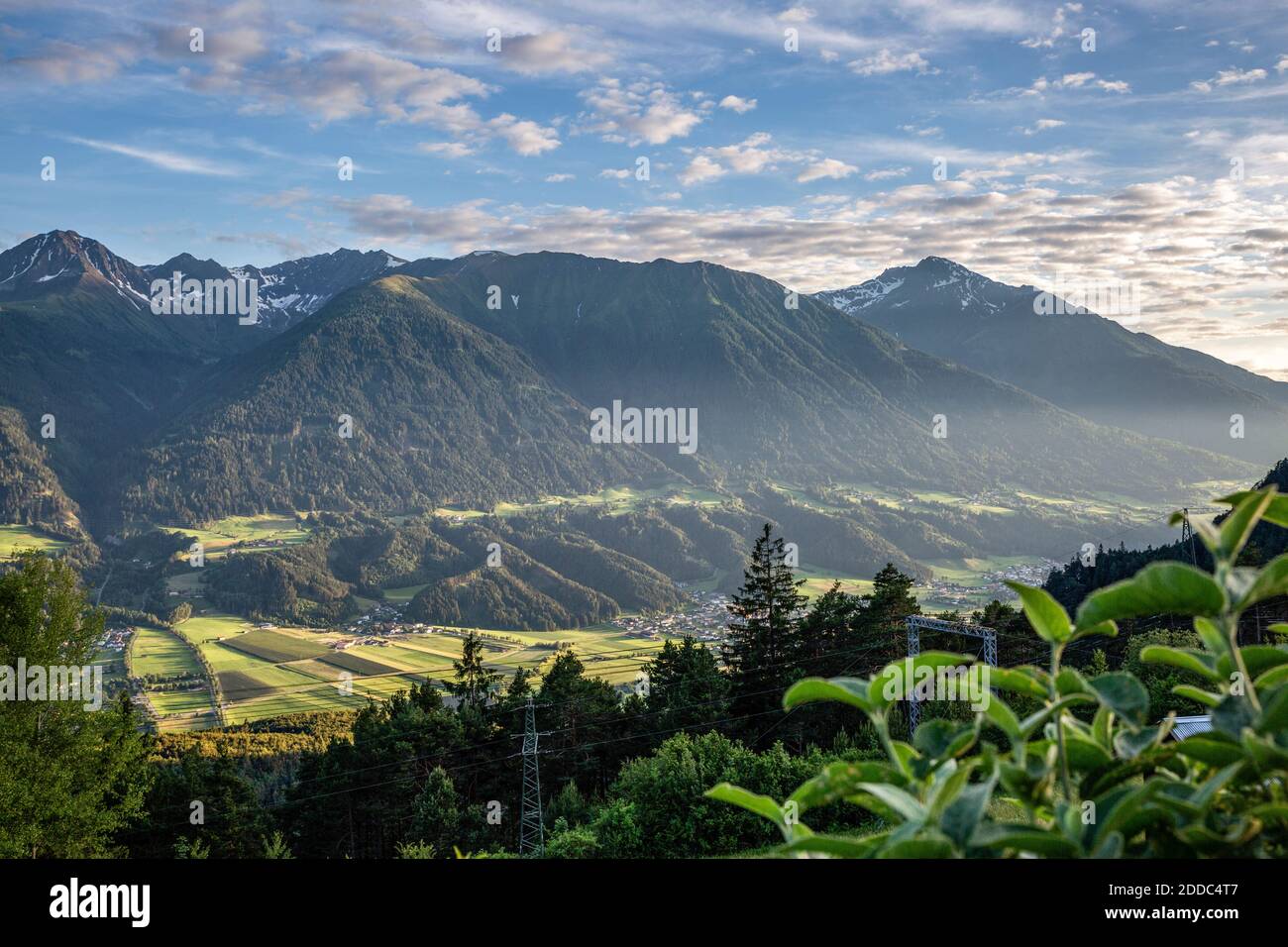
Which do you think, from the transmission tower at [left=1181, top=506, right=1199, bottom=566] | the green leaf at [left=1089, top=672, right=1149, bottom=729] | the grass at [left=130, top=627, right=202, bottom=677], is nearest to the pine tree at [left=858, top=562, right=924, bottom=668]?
the transmission tower at [left=1181, top=506, right=1199, bottom=566]

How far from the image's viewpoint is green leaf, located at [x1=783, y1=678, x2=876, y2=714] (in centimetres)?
116

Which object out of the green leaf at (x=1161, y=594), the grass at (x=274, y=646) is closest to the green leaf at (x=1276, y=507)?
the green leaf at (x=1161, y=594)

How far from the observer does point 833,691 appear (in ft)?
3.98

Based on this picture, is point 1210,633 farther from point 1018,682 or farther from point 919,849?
point 919,849

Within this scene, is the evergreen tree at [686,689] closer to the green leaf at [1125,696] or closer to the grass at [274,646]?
the green leaf at [1125,696]

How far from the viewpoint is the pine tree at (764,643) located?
41.0 metres

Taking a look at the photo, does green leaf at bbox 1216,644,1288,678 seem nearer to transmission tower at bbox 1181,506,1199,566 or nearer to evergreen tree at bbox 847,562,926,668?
transmission tower at bbox 1181,506,1199,566

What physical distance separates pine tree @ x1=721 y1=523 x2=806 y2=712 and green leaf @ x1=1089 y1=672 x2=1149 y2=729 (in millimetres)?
39767

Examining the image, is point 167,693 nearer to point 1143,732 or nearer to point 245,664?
point 245,664

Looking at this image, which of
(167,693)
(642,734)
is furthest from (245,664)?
(642,734)
